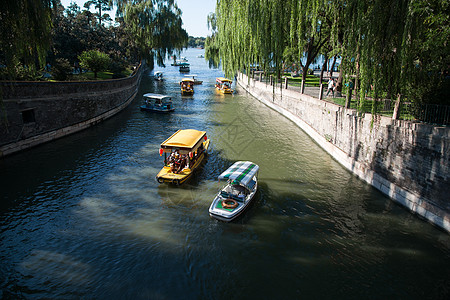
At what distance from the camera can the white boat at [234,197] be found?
12.7 metres

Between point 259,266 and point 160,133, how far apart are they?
714 inches

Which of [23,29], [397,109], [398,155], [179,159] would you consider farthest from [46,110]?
[398,155]

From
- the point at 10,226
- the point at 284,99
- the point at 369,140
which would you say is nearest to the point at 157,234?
the point at 10,226

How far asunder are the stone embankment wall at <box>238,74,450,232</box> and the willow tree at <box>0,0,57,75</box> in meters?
16.4

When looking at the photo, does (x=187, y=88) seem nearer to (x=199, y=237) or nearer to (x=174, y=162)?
(x=174, y=162)

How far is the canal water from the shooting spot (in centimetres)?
939

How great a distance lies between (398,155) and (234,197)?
8.38m

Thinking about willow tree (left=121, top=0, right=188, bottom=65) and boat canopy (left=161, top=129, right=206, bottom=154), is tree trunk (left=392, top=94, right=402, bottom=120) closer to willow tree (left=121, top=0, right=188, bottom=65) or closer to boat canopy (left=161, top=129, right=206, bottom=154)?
boat canopy (left=161, top=129, right=206, bottom=154)

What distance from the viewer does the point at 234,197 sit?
13.3 meters

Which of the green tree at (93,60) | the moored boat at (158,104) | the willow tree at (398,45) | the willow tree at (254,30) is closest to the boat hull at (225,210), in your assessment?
the willow tree at (398,45)

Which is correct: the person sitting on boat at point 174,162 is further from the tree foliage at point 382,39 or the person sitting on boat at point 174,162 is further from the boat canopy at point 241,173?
the tree foliage at point 382,39

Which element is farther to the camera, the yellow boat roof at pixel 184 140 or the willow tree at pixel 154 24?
the willow tree at pixel 154 24

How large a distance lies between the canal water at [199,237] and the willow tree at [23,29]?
693cm

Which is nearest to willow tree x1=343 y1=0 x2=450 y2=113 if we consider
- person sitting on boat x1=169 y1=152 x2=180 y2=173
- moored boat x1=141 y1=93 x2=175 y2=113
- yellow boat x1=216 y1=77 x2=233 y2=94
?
person sitting on boat x1=169 y1=152 x2=180 y2=173
